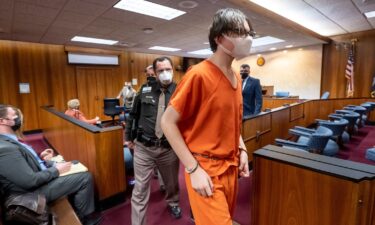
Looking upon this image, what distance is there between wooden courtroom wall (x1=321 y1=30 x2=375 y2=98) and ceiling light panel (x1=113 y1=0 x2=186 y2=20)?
6251mm

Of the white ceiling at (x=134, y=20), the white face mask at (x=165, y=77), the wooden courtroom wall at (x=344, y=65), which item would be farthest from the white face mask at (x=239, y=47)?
the wooden courtroom wall at (x=344, y=65)

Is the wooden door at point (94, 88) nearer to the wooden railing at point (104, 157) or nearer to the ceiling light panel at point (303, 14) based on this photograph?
the wooden railing at point (104, 157)

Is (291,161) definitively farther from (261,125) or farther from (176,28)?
(176,28)

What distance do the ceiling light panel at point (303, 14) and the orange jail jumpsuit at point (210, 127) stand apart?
12.6 ft

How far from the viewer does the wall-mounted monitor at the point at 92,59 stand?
7141 mm

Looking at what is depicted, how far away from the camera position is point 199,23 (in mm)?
4492

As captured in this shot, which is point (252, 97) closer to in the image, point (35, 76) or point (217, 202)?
point (217, 202)

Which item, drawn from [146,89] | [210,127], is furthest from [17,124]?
[210,127]

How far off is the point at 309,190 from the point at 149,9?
12.4ft

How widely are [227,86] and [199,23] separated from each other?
4027 millimetres

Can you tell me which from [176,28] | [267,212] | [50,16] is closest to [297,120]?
[176,28]

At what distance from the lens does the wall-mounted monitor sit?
7141 millimetres

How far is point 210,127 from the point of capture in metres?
0.86

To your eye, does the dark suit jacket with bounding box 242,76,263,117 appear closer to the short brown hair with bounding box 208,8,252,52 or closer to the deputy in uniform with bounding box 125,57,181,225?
the deputy in uniform with bounding box 125,57,181,225
